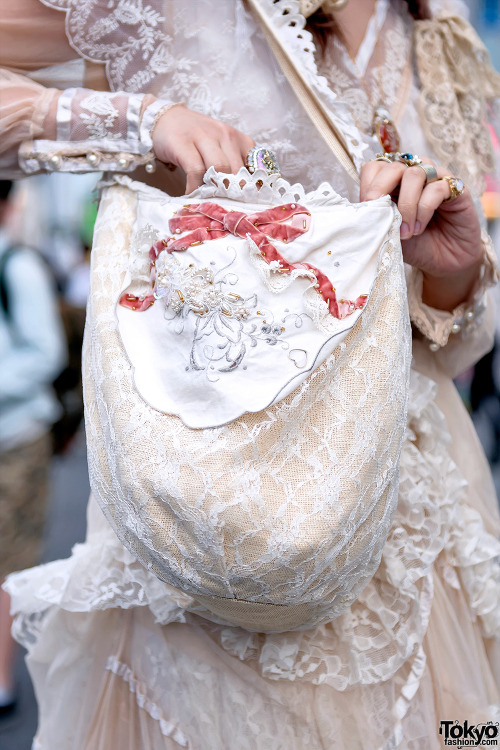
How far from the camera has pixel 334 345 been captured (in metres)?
0.75

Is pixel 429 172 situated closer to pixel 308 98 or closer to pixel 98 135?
pixel 308 98

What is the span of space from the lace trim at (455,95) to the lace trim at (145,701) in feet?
2.83

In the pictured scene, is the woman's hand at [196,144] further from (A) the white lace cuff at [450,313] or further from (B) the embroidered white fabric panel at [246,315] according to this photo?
(A) the white lace cuff at [450,313]

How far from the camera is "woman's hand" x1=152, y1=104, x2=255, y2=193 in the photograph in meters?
0.87

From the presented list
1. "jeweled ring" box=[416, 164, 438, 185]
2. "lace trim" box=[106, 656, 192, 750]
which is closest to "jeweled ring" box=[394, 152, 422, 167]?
"jeweled ring" box=[416, 164, 438, 185]

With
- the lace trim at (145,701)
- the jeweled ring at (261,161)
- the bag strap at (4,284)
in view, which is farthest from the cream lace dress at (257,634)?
the bag strap at (4,284)

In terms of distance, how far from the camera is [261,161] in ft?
2.86

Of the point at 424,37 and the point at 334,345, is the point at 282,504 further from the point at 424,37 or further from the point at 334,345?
the point at 424,37

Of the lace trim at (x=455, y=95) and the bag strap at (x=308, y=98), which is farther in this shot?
the lace trim at (x=455, y=95)

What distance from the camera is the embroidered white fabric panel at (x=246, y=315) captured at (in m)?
0.73

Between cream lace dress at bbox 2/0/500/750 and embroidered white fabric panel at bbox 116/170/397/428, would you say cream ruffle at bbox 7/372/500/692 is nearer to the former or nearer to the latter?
cream lace dress at bbox 2/0/500/750

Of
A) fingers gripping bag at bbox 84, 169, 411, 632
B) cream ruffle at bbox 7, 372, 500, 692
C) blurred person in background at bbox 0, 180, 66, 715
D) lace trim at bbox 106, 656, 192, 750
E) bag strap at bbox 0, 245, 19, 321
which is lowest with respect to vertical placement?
blurred person in background at bbox 0, 180, 66, 715

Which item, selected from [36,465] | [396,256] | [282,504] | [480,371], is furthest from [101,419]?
[480,371]

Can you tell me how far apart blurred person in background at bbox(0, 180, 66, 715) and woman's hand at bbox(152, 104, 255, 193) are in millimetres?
1812
